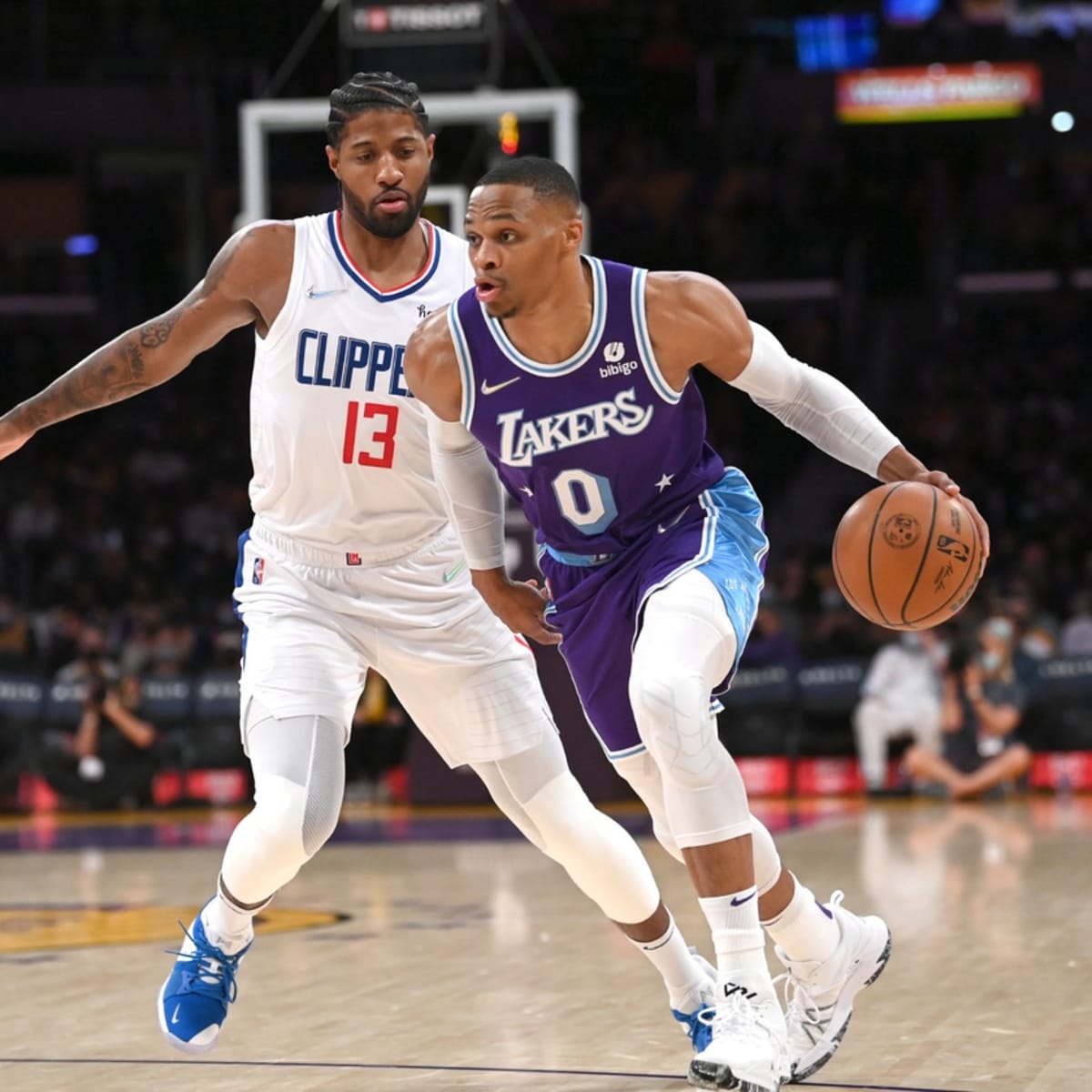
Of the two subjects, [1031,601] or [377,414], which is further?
[1031,601]

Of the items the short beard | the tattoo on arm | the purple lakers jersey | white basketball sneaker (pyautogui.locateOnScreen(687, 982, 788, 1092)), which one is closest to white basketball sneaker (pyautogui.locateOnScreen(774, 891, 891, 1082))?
white basketball sneaker (pyautogui.locateOnScreen(687, 982, 788, 1092))

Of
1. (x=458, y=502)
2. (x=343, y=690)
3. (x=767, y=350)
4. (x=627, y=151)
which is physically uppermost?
(x=627, y=151)

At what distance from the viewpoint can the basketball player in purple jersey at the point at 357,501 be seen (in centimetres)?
430

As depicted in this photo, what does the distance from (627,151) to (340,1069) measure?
16.4 metres

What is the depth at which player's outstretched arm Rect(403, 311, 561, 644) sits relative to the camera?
157 inches

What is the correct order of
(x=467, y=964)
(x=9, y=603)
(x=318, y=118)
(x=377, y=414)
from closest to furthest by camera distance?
(x=377, y=414), (x=467, y=964), (x=318, y=118), (x=9, y=603)

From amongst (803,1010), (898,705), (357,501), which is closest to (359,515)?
(357,501)

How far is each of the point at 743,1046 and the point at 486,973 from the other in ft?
6.91

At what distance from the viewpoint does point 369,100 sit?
428 cm

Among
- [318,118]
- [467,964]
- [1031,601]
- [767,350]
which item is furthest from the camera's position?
[1031,601]

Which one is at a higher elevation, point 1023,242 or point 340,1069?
point 1023,242

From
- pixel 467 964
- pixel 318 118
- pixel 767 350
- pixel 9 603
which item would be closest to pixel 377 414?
pixel 767 350

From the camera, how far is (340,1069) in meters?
4.20

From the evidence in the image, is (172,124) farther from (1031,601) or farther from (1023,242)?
(1031,601)
